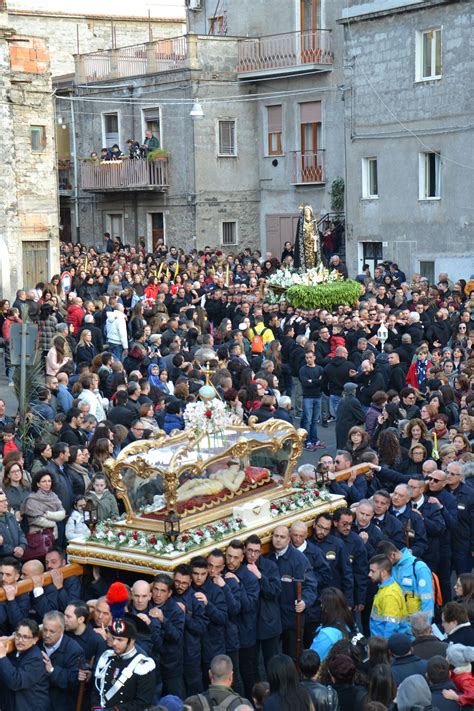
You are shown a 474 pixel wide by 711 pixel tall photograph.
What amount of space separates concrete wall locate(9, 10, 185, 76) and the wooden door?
15.4m

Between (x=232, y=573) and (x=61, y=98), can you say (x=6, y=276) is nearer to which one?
(x=61, y=98)

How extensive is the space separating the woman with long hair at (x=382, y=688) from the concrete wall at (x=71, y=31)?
40.8 meters

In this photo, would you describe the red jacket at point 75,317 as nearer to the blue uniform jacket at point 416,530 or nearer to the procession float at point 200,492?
the procession float at point 200,492

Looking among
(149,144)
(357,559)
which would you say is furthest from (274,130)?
(357,559)

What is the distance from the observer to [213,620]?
35.2 feet

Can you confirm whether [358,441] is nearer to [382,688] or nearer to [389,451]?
[389,451]

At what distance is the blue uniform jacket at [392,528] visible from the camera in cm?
1257

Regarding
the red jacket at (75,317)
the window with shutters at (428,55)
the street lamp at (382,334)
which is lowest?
the street lamp at (382,334)

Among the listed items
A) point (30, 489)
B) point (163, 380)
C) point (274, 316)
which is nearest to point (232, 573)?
point (30, 489)

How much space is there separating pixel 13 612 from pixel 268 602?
2.36 meters

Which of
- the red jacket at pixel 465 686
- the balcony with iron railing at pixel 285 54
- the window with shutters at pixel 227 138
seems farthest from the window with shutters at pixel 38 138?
the red jacket at pixel 465 686

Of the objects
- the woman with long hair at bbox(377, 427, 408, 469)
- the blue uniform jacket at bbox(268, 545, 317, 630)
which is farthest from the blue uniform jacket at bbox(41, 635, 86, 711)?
the woman with long hair at bbox(377, 427, 408, 469)

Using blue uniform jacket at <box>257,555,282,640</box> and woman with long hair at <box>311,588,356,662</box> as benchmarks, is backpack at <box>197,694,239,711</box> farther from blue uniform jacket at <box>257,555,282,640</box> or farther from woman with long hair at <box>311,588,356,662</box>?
blue uniform jacket at <box>257,555,282,640</box>

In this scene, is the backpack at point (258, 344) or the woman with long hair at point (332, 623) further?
the backpack at point (258, 344)
